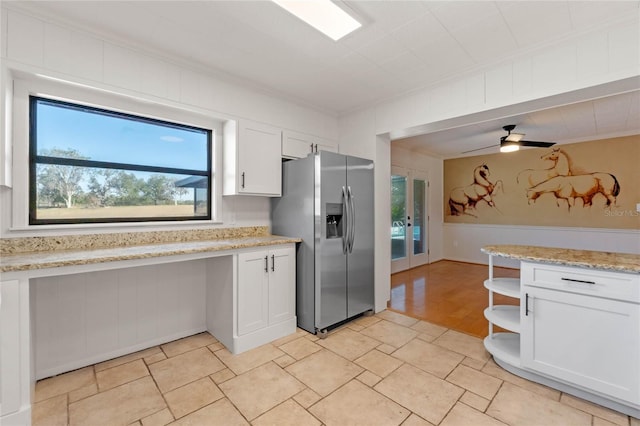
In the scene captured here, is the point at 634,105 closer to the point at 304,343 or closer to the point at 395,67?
the point at 395,67

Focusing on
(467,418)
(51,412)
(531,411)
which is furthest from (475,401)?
(51,412)

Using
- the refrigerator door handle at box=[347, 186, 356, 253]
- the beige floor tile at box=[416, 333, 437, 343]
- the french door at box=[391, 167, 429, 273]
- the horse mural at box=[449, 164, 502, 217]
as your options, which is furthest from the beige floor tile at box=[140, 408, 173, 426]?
the horse mural at box=[449, 164, 502, 217]

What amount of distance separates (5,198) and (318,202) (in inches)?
90.5

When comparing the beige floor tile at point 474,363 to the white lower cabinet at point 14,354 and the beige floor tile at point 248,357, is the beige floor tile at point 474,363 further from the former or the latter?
the white lower cabinet at point 14,354

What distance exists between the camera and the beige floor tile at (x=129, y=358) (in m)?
2.26

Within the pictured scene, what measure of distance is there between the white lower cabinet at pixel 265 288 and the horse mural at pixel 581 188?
523cm

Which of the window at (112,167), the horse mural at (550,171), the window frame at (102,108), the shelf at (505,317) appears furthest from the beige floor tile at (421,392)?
the horse mural at (550,171)

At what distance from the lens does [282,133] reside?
3258 millimetres

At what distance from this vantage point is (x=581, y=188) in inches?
195

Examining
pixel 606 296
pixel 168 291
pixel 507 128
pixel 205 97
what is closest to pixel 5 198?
pixel 168 291

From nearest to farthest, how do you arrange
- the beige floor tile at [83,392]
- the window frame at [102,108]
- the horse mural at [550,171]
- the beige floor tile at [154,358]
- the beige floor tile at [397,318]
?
1. the beige floor tile at [83,392]
2. the window frame at [102,108]
3. the beige floor tile at [154,358]
4. the beige floor tile at [397,318]
5. the horse mural at [550,171]

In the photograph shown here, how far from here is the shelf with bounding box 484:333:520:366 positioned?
215 cm

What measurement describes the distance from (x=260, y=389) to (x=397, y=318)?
1839 mm

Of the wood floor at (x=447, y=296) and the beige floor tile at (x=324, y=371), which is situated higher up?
the wood floor at (x=447, y=296)
